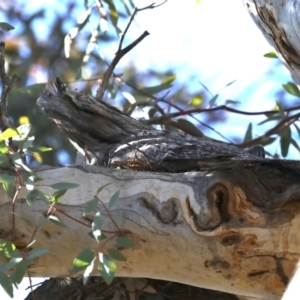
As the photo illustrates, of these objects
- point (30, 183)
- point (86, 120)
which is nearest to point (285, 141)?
point (86, 120)

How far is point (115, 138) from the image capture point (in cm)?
255

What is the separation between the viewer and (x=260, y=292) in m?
1.75

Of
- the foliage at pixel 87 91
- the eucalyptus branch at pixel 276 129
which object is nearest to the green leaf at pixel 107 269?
the foliage at pixel 87 91

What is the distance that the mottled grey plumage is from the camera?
2.13m

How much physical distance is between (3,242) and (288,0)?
0.93 meters

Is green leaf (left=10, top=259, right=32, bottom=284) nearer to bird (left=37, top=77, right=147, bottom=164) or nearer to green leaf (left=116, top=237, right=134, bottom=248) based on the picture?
green leaf (left=116, top=237, right=134, bottom=248)

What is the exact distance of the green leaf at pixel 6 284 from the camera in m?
1.45

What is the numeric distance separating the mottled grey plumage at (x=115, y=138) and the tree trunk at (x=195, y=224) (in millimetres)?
356

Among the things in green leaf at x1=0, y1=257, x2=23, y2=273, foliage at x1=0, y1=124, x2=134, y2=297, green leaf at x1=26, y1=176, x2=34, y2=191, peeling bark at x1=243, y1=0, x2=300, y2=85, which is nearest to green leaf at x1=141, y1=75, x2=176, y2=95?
peeling bark at x1=243, y1=0, x2=300, y2=85

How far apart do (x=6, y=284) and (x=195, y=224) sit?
1.63ft

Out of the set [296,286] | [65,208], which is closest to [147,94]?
[65,208]

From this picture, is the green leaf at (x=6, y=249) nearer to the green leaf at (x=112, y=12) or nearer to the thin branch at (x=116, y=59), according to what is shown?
the thin branch at (x=116, y=59)

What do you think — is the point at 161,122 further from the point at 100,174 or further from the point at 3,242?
the point at 3,242

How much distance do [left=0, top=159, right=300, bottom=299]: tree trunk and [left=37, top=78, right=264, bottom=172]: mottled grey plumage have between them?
356 millimetres
